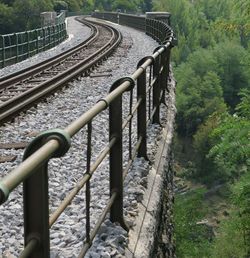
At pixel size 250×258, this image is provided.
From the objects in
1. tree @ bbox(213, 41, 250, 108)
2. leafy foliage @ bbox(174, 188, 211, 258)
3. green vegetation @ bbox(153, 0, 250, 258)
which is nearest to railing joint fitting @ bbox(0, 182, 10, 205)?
green vegetation @ bbox(153, 0, 250, 258)

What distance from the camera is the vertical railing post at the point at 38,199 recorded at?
2.38 metres

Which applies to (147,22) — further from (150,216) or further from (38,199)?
(38,199)

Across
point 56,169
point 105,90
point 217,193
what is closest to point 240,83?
point 217,193

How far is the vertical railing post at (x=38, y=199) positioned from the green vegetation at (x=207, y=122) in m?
4.24

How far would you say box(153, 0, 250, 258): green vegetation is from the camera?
7.48m

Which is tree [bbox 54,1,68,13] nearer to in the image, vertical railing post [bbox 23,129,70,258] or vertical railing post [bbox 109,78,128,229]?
vertical railing post [bbox 109,78,128,229]

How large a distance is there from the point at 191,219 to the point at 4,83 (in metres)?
14.9

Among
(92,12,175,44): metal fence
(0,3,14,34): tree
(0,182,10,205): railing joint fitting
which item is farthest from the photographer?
(0,3,14,34): tree

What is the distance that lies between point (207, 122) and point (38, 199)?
189 ft

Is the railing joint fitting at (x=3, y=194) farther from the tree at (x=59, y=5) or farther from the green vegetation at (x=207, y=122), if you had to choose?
the tree at (x=59, y=5)

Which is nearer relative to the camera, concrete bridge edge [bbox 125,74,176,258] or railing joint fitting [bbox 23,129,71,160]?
railing joint fitting [bbox 23,129,71,160]

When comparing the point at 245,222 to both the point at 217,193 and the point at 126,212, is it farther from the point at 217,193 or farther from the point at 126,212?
the point at 217,193

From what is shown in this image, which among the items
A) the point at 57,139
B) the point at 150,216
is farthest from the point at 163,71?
the point at 57,139

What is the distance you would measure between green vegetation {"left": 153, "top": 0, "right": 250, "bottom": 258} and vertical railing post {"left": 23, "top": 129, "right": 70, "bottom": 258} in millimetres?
4236
